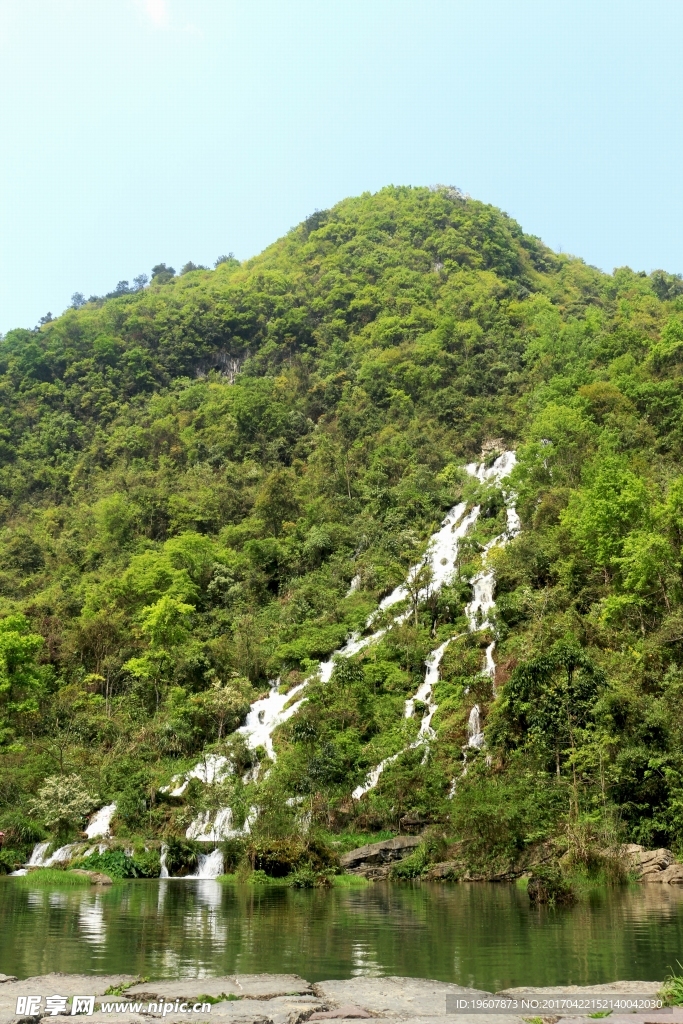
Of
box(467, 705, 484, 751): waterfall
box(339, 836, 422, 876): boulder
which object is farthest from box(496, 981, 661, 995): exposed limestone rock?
box(467, 705, 484, 751): waterfall

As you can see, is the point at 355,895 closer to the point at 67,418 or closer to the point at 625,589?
the point at 625,589

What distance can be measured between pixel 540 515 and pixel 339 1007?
37.0 meters

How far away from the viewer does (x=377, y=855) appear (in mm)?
24844

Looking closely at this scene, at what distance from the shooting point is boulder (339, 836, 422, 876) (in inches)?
962

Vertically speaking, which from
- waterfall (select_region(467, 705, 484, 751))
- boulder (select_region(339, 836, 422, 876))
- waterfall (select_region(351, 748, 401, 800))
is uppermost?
waterfall (select_region(467, 705, 484, 751))

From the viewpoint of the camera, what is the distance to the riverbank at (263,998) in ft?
19.0

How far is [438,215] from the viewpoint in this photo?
340 ft

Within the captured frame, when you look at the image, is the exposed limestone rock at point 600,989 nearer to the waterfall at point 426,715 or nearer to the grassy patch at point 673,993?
the grassy patch at point 673,993

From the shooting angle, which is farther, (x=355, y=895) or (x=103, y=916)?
(x=355, y=895)

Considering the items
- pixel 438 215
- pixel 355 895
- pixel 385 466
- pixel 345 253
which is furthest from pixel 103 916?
pixel 438 215

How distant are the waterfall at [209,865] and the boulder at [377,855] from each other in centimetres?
447

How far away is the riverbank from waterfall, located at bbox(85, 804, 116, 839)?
86.9 feet

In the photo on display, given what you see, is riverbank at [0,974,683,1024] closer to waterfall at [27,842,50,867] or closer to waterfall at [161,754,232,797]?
waterfall at [27,842,50,867]

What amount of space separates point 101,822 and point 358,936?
954 inches
